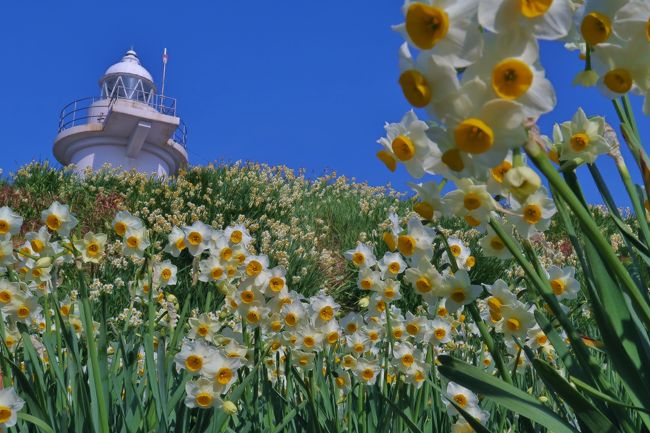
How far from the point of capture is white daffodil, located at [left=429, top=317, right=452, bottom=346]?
2.28 metres

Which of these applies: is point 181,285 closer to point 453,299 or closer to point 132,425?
point 132,425

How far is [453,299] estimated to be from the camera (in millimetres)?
1413

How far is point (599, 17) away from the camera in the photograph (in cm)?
77

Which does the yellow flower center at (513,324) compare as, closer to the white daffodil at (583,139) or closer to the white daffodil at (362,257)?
the white daffodil at (583,139)

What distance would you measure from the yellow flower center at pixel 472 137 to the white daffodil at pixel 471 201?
0.36m

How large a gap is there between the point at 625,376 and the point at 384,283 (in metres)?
1.19

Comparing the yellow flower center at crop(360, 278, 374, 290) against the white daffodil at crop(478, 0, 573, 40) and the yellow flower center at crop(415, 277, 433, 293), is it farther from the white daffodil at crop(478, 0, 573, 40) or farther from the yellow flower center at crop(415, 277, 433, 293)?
the white daffodil at crop(478, 0, 573, 40)

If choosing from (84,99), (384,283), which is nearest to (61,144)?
(84,99)

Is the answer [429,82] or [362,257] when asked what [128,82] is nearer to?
[362,257]

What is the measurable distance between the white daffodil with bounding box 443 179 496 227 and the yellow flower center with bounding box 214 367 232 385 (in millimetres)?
881

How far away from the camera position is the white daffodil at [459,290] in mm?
1374

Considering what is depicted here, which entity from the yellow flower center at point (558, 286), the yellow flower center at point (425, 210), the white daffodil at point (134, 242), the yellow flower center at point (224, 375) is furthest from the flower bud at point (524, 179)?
the white daffodil at point (134, 242)

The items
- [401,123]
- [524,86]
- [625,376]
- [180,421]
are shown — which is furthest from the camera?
[180,421]

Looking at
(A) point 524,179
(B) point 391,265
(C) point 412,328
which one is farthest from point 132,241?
(A) point 524,179
